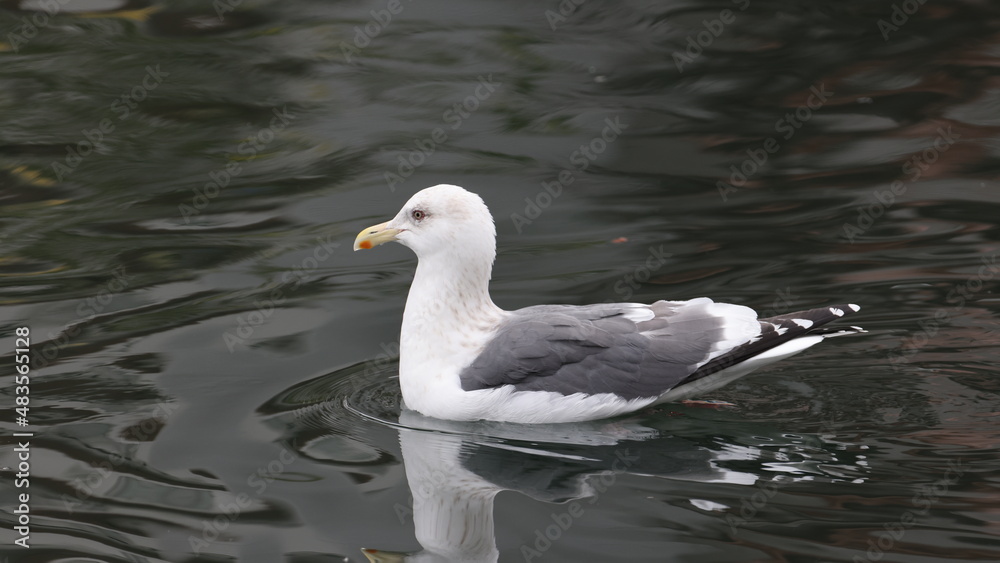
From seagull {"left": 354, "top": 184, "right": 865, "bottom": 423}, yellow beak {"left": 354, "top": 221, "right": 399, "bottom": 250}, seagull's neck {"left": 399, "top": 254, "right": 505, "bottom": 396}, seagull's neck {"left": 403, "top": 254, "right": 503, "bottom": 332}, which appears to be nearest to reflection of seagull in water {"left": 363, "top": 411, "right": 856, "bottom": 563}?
seagull {"left": 354, "top": 184, "right": 865, "bottom": 423}

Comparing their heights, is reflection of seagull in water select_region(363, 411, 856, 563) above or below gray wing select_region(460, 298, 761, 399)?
below

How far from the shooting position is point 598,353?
7.21 m

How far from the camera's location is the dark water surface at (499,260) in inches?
248

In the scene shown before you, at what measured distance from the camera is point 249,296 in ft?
30.6

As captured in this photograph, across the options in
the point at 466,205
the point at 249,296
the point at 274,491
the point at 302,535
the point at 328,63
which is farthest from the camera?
the point at 328,63

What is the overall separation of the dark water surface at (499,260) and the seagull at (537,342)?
0.66ft

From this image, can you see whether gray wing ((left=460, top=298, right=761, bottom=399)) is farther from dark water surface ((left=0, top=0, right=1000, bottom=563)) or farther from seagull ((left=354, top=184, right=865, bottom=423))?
dark water surface ((left=0, top=0, right=1000, bottom=563))

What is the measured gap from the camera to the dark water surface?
6.30m

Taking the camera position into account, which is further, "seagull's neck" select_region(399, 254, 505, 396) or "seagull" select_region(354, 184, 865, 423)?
"seagull's neck" select_region(399, 254, 505, 396)

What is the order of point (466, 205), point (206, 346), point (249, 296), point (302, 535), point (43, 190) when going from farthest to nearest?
point (43, 190), point (249, 296), point (206, 346), point (466, 205), point (302, 535)

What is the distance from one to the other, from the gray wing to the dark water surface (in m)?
0.32

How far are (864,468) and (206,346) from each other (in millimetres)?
4575

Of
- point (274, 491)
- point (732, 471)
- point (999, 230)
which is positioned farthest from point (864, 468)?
point (999, 230)

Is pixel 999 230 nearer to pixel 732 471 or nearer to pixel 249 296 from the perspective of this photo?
pixel 732 471
